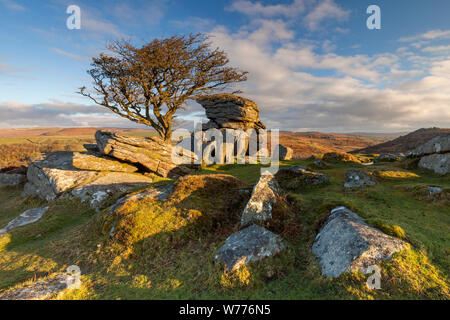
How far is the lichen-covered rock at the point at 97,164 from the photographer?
18484 millimetres

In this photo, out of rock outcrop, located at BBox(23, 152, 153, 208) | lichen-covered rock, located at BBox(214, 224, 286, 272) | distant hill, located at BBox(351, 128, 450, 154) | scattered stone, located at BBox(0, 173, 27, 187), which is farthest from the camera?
distant hill, located at BBox(351, 128, 450, 154)

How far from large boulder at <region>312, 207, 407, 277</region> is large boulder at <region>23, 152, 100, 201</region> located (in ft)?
57.8

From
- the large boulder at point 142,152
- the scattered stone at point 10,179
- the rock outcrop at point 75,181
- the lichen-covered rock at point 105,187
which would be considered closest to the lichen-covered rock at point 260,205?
the lichen-covered rock at point 105,187

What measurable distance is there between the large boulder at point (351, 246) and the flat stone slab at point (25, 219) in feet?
54.4

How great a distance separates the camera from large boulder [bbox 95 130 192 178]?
19578mm

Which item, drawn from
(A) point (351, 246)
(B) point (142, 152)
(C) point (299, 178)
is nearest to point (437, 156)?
(C) point (299, 178)

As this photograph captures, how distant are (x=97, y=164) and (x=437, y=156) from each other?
1081 inches

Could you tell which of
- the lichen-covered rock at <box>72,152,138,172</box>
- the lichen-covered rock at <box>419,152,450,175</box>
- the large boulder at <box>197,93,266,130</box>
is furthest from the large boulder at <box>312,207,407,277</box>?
the large boulder at <box>197,93,266,130</box>

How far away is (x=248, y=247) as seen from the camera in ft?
22.6

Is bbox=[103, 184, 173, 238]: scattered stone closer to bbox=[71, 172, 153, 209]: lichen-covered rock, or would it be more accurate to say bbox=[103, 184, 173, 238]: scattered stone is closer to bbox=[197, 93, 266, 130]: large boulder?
bbox=[71, 172, 153, 209]: lichen-covered rock

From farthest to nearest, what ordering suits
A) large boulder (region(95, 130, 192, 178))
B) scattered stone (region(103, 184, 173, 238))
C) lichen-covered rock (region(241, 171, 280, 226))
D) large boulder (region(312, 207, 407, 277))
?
large boulder (region(95, 130, 192, 178))
scattered stone (region(103, 184, 173, 238))
lichen-covered rock (region(241, 171, 280, 226))
large boulder (region(312, 207, 407, 277))
